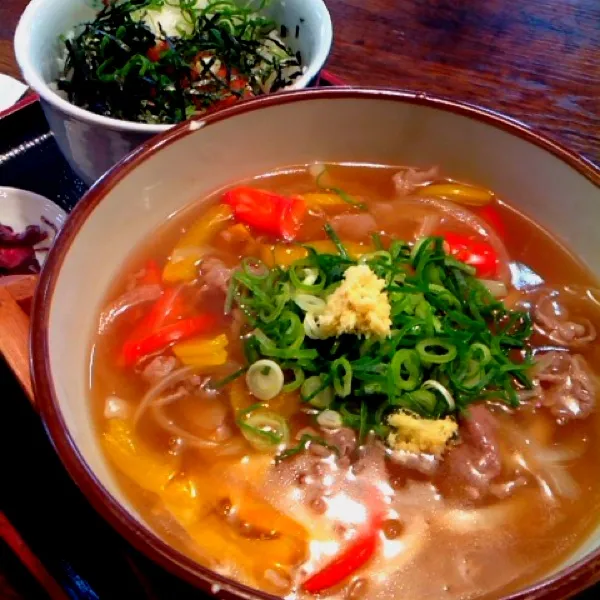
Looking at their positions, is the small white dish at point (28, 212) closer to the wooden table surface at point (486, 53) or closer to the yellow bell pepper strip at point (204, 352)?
the wooden table surface at point (486, 53)

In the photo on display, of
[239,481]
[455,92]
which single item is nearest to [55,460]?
[239,481]

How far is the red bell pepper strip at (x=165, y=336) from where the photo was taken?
143 cm

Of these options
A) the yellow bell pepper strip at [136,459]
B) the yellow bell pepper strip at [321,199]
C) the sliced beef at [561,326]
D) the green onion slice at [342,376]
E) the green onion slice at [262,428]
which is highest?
the yellow bell pepper strip at [321,199]

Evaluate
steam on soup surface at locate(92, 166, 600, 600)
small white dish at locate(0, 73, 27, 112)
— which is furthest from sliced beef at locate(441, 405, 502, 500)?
small white dish at locate(0, 73, 27, 112)

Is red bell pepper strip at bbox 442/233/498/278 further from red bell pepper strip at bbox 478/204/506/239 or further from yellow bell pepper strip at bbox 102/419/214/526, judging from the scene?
yellow bell pepper strip at bbox 102/419/214/526

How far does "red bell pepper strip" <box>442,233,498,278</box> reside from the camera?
1.56 metres

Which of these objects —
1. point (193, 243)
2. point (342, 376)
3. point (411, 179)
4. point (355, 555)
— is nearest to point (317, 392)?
point (342, 376)

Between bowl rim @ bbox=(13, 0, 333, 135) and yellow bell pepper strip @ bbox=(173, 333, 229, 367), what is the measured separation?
44 cm

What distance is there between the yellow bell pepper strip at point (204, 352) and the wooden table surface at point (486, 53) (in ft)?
3.51

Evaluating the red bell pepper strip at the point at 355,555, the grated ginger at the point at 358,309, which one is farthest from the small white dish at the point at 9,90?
the red bell pepper strip at the point at 355,555

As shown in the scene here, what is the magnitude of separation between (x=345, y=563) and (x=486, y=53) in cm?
169

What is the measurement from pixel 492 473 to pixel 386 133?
0.79 m

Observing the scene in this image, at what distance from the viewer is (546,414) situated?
1375mm

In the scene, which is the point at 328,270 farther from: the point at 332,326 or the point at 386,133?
the point at 386,133
